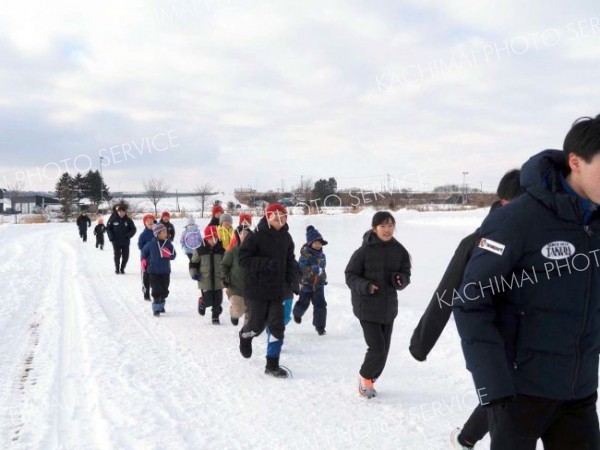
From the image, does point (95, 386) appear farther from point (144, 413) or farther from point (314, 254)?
point (314, 254)

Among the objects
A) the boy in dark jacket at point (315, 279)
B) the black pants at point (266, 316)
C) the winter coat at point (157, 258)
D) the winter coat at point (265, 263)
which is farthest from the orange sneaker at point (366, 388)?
the winter coat at point (157, 258)

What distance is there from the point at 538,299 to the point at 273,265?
3437 mm

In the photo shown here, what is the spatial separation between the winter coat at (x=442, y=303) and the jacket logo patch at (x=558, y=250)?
56 cm

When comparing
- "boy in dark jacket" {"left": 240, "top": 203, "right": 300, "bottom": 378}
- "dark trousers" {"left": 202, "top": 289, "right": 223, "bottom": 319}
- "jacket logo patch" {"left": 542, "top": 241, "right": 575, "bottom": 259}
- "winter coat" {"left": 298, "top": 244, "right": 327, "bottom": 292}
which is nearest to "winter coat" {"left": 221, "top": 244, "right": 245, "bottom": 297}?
"winter coat" {"left": 298, "top": 244, "right": 327, "bottom": 292}

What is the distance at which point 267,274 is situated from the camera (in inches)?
206

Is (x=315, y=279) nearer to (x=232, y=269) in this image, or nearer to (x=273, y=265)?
(x=232, y=269)

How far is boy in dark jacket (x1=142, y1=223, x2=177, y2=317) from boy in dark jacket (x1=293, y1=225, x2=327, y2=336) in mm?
2485

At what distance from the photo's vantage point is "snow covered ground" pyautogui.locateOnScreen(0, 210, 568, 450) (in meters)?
3.76

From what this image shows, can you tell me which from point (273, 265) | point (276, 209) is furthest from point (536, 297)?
point (276, 209)

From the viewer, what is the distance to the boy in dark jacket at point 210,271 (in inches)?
305

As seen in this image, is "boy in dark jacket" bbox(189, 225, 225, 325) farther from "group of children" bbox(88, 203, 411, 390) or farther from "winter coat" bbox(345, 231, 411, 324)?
"winter coat" bbox(345, 231, 411, 324)

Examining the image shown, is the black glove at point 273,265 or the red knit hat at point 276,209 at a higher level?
the red knit hat at point 276,209

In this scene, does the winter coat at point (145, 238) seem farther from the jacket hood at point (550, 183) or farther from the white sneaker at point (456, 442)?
the jacket hood at point (550, 183)

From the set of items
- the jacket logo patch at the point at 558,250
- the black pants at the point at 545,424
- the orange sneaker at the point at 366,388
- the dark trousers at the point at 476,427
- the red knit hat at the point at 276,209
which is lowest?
the orange sneaker at the point at 366,388
